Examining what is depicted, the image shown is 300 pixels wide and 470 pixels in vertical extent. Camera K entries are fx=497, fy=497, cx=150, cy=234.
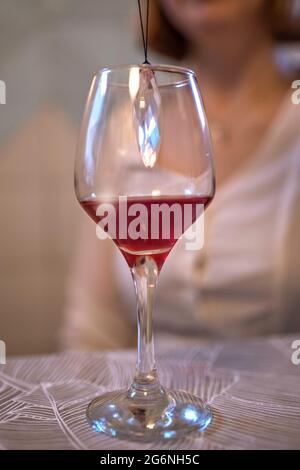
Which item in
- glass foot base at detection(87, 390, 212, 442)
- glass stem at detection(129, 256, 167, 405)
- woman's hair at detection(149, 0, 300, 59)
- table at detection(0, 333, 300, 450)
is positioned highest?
woman's hair at detection(149, 0, 300, 59)

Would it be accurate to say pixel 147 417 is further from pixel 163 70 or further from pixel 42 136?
pixel 42 136

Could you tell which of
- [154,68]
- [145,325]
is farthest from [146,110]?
[145,325]

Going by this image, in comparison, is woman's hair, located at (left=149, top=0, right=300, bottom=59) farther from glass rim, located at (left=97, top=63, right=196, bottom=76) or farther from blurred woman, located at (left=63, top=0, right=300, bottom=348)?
glass rim, located at (left=97, top=63, right=196, bottom=76)

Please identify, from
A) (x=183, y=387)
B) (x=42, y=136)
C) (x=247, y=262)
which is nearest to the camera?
(x=183, y=387)

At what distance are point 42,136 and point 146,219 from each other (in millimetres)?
1409

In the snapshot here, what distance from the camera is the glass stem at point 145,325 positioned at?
1.33 feet

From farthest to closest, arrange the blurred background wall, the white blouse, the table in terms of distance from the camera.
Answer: the blurred background wall
the white blouse
the table

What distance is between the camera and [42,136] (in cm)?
170

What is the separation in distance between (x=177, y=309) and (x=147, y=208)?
585mm

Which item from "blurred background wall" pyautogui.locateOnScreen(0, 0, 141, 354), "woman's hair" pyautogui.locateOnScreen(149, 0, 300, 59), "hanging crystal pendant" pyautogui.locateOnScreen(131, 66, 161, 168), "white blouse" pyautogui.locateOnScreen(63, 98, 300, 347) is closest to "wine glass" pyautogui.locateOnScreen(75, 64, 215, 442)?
"hanging crystal pendant" pyautogui.locateOnScreen(131, 66, 161, 168)

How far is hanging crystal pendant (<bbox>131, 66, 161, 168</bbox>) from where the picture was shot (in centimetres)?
38

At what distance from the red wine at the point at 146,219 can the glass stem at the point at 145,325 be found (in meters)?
0.01

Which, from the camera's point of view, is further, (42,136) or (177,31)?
(42,136)

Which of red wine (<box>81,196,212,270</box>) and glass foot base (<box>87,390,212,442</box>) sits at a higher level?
red wine (<box>81,196,212,270</box>)
